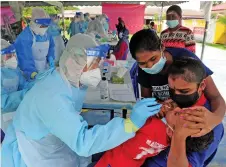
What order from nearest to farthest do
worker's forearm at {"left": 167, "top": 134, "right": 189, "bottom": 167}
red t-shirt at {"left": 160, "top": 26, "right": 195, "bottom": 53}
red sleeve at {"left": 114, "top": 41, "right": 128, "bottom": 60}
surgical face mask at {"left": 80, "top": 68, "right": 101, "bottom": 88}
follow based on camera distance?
worker's forearm at {"left": 167, "top": 134, "right": 189, "bottom": 167}
surgical face mask at {"left": 80, "top": 68, "right": 101, "bottom": 88}
red t-shirt at {"left": 160, "top": 26, "right": 195, "bottom": 53}
red sleeve at {"left": 114, "top": 41, "right": 128, "bottom": 60}

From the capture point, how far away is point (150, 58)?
130 cm

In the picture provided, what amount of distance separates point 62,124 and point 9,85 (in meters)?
0.81

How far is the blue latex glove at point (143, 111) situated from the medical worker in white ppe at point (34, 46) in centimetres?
184

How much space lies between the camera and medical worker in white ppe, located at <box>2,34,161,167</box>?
1004 mm

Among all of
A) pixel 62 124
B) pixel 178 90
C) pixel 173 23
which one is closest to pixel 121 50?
pixel 173 23

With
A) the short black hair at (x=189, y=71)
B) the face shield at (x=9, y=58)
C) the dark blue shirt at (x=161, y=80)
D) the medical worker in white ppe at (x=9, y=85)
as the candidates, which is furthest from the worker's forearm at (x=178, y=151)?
the face shield at (x=9, y=58)

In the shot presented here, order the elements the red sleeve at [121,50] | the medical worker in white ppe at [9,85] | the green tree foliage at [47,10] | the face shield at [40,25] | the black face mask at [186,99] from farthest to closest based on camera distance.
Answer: the green tree foliage at [47,10], the red sleeve at [121,50], the face shield at [40,25], the medical worker in white ppe at [9,85], the black face mask at [186,99]

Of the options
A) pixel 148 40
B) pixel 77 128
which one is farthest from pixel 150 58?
pixel 77 128

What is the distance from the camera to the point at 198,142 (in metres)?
1.04

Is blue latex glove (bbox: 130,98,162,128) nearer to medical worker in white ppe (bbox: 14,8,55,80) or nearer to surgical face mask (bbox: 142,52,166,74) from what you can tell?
surgical face mask (bbox: 142,52,166,74)

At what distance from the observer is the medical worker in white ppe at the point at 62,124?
1004 millimetres

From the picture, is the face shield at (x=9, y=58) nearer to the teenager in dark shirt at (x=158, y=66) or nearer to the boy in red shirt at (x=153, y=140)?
the teenager in dark shirt at (x=158, y=66)

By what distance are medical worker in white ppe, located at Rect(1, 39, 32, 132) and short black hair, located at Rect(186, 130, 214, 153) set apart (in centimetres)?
→ 103

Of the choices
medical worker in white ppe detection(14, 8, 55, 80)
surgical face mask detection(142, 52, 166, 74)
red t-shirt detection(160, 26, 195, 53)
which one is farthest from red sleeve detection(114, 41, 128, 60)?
surgical face mask detection(142, 52, 166, 74)
